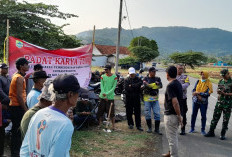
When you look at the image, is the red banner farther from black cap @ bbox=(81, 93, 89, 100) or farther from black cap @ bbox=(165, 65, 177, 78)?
black cap @ bbox=(165, 65, 177, 78)

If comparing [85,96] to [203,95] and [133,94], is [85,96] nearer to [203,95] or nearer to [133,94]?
[133,94]

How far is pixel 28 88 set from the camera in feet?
16.8

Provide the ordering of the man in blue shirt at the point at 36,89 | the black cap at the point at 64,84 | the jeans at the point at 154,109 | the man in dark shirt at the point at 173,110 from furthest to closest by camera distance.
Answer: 1. the jeans at the point at 154,109
2. the man in dark shirt at the point at 173,110
3. the man in blue shirt at the point at 36,89
4. the black cap at the point at 64,84

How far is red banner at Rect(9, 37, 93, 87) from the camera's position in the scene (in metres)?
5.15

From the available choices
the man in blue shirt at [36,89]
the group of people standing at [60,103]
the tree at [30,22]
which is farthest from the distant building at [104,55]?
the man in blue shirt at [36,89]

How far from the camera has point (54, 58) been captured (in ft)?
19.2

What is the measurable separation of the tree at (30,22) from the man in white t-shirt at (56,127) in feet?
23.6

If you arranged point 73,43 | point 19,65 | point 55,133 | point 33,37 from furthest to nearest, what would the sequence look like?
point 73,43 → point 33,37 → point 19,65 → point 55,133

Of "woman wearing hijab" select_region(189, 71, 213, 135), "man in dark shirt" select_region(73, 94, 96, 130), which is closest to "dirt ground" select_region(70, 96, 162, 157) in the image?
"man in dark shirt" select_region(73, 94, 96, 130)

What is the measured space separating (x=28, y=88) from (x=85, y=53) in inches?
87.0

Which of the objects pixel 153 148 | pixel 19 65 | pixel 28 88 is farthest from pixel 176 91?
Result: pixel 28 88

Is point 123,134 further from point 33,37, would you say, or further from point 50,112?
point 33,37

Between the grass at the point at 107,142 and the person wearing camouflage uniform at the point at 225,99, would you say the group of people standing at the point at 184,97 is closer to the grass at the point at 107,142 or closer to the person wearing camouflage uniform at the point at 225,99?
the person wearing camouflage uniform at the point at 225,99

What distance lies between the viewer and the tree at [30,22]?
8.26m
